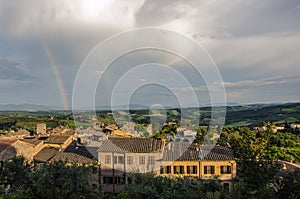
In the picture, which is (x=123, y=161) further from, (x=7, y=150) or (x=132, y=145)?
(x=7, y=150)

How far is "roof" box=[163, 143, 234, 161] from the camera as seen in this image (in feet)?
89.1

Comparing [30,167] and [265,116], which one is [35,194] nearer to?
[30,167]

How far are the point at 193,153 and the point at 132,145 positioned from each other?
6.11 meters

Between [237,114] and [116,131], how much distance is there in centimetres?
7418

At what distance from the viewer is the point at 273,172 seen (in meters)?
21.0

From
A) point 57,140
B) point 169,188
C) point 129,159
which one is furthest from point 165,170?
point 57,140

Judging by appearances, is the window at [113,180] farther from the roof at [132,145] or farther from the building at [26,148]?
the building at [26,148]

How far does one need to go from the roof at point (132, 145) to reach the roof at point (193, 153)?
1.20m

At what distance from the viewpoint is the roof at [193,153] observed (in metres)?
27.2

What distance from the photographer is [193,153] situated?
2827cm

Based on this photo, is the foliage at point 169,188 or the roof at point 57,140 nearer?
the foliage at point 169,188

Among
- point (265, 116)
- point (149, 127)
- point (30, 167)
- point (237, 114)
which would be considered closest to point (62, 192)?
point (30, 167)

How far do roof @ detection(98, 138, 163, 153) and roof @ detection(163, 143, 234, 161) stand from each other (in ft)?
3.94

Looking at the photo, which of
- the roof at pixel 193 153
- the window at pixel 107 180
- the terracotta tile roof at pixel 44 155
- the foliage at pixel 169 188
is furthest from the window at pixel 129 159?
the foliage at pixel 169 188
